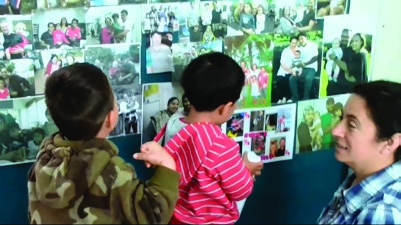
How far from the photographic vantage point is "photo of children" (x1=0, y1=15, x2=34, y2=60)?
56.0 inches

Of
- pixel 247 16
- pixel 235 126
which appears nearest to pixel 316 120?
pixel 235 126

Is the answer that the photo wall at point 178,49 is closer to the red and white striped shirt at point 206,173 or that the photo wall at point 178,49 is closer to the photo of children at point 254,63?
the photo of children at point 254,63

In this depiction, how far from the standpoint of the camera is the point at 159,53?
1619 mm

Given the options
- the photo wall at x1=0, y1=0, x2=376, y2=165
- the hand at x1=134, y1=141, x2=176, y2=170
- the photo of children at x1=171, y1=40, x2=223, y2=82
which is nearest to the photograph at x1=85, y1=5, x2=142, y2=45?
the photo wall at x1=0, y1=0, x2=376, y2=165

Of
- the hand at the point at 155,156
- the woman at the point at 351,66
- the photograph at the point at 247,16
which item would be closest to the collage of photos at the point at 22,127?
the hand at the point at 155,156

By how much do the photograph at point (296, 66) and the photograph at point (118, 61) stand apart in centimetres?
45

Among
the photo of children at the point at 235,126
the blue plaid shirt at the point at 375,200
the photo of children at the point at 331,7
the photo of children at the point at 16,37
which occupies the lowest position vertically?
the blue plaid shirt at the point at 375,200

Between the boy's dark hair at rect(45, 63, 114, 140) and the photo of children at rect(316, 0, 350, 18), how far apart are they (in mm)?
856

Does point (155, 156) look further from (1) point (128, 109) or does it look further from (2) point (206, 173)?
(1) point (128, 109)

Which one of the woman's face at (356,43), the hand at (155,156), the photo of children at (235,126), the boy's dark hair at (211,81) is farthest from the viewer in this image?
the woman's face at (356,43)

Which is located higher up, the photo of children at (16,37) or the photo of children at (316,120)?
the photo of children at (16,37)

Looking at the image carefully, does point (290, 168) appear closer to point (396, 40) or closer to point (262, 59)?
point (262, 59)

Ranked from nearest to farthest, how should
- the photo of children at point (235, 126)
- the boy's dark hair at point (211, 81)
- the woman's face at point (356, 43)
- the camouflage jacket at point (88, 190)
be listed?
the camouflage jacket at point (88, 190)
the boy's dark hair at point (211, 81)
the photo of children at point (235, 126)
the woman's face at point (356, 43)

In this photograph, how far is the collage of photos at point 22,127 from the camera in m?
1.49
